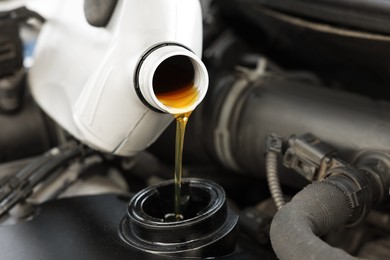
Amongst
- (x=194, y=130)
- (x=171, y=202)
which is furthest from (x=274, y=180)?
(x=194, y=130)

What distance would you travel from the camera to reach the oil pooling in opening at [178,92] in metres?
0.66

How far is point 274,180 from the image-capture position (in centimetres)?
72

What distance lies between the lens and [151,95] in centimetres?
62

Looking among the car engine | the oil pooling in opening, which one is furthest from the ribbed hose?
the oil pooling in opening

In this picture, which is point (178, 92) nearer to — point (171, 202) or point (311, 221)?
point (171, 202)

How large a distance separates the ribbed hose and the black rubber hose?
3.9 inches

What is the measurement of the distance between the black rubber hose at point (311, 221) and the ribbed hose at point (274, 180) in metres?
0.10

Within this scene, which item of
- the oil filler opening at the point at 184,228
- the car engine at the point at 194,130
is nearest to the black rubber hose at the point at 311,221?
the car engine at the point at 194,130

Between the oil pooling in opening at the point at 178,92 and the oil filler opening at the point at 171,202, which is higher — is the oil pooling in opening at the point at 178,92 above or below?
above

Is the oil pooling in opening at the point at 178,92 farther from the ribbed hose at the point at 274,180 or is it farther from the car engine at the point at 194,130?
the ribbed hose at the point at 274,180

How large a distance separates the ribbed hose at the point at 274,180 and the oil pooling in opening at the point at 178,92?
13 cm

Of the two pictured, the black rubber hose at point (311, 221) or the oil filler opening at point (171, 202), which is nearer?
the black rubber hose at point (311, 221)

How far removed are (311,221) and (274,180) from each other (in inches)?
6.9

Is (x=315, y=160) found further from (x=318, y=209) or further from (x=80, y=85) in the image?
(x=80, y=85)
